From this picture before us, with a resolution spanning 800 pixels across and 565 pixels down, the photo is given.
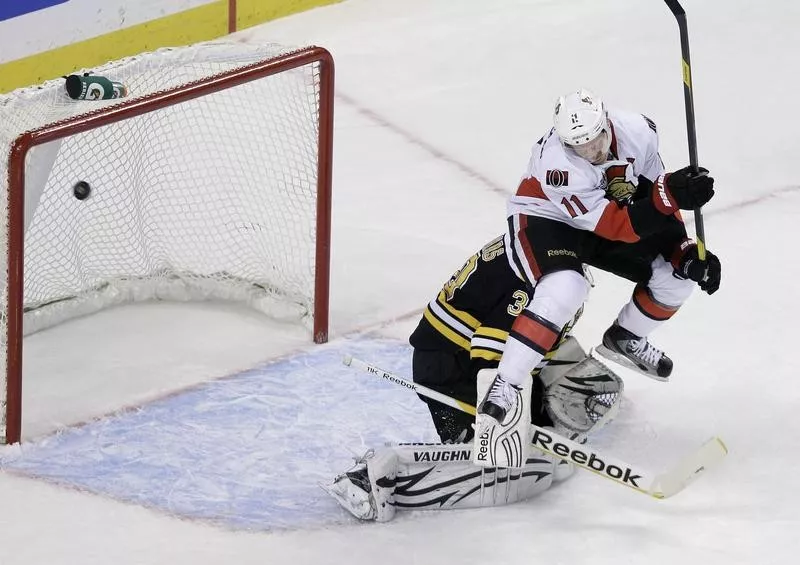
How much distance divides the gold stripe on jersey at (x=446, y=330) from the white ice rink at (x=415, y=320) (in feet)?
1.01

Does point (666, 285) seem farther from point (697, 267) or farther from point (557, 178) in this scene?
point (557, 178)

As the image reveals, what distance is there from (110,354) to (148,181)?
56 centimetres

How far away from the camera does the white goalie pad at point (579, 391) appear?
352 cm

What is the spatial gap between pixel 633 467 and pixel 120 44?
3.13m

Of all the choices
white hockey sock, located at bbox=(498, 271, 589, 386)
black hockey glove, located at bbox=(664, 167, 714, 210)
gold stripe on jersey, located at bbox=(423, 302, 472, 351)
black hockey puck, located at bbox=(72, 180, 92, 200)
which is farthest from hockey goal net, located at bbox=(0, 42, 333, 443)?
black hockey glove, located at bbox=(664, 167, 714, 210)

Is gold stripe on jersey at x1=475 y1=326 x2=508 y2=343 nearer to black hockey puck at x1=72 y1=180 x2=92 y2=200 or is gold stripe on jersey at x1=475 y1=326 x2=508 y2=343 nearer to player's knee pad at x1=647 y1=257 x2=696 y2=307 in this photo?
player's knee pad at x1=647 y1=257 x2=696 y2=307

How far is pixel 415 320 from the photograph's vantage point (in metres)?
4.29

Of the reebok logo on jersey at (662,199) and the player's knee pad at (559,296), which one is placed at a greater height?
the reebok logo on jersey at (662,199)

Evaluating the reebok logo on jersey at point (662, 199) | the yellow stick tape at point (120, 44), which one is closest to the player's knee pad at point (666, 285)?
the reebok logo on jersey at point (662, 199)

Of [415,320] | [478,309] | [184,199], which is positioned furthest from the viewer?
[184,199]

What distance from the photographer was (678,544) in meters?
3.23

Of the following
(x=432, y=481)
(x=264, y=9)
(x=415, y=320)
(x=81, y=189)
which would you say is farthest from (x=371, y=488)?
(x=264, y=9)

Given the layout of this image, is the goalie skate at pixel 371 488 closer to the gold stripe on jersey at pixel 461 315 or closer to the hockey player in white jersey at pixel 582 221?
the hockey player in white jersey at pixel 582 221

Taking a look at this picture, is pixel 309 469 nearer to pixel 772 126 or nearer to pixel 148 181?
pixel 148 181
